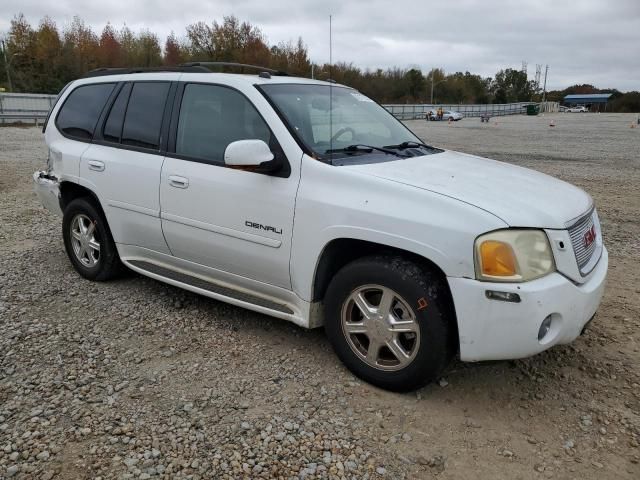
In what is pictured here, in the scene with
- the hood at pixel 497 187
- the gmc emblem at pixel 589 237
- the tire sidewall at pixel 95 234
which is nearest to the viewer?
the hood at pixel 497 187

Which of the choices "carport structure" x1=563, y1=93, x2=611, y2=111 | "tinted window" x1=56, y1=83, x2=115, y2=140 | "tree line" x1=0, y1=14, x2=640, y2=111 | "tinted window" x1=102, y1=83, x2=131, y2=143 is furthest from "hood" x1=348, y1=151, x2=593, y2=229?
"carport structure" x1=563, y1=93, x2=611, y2=111

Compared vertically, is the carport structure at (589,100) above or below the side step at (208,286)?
above

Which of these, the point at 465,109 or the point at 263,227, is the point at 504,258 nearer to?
the point at 263,227

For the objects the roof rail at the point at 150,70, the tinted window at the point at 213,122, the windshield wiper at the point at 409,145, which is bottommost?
the windshield wiper at the point at 409,145

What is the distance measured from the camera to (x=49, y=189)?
16.7 ft

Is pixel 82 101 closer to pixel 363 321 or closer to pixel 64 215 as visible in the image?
pixel 64 215

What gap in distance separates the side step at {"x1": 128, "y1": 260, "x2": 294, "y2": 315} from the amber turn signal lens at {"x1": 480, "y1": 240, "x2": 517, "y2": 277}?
131cm

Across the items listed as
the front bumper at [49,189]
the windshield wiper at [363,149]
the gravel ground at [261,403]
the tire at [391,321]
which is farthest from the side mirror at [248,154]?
the front bumper at [49,189]

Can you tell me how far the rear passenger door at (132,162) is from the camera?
4.11 m

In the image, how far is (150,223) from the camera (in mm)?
4160

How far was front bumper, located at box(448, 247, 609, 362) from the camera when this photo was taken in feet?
8.91

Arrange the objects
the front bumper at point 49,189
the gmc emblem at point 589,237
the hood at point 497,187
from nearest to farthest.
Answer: the hood at point 497,187, the gmc emblem at point 589,237, the front bumper at point 49,189

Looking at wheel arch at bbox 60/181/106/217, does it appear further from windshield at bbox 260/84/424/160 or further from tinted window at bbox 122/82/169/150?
windshield at bbox 260/84/424/160

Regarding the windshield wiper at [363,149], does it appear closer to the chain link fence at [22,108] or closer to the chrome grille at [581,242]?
the chrome grille at [581,242]
